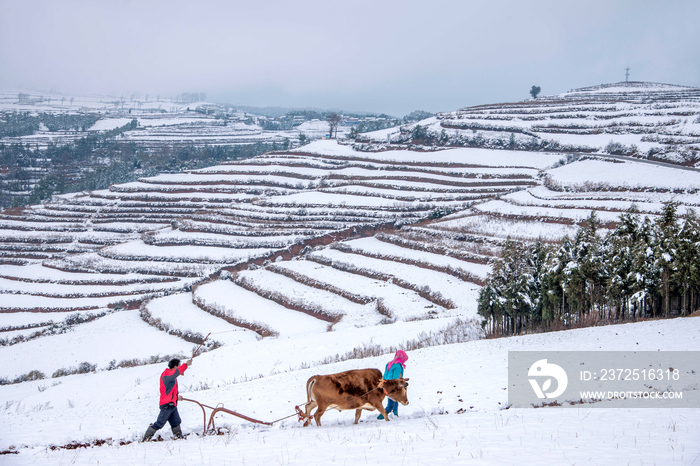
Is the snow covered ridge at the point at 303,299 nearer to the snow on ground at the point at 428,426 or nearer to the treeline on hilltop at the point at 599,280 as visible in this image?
the snow on ground at the point at 428,426

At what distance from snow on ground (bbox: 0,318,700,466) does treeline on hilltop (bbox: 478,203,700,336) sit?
3041 mm

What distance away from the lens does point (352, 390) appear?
29.2ft

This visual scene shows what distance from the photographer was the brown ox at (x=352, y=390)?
8828 mm

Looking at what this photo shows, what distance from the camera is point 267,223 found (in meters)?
52.8

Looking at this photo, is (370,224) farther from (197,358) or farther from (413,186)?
(197,358)

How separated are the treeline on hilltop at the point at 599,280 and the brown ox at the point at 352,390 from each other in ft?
42.7

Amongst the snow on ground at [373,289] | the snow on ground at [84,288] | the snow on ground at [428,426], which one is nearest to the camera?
the snow on ground at [428,426]

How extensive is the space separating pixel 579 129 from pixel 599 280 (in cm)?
6478

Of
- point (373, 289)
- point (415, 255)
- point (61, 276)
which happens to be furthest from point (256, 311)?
point (61, 276)

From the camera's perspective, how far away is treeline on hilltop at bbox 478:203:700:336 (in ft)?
61.9

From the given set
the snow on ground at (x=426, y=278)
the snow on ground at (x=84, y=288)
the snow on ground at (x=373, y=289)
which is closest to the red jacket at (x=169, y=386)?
the snow on ground at (x=373, y=289)

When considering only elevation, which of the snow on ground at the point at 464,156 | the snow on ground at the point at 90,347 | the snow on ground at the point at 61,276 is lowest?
the snow on ground at the point at 90,347

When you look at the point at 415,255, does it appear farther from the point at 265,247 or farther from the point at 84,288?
the point at 84,288

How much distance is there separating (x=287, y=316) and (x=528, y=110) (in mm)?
80684
